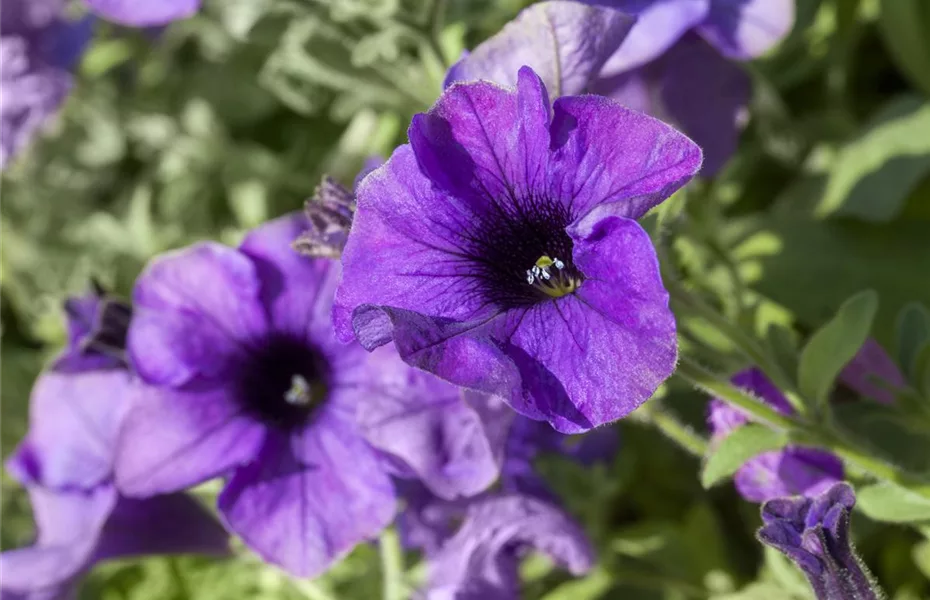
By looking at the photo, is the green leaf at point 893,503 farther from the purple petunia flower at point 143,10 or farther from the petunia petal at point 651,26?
the purple petunia flower at point 143,10

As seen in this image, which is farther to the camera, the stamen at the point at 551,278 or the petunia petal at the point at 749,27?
the petunia petal at the point at 749,27

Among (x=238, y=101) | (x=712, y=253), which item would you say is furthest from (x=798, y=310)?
(x=238, y=101)

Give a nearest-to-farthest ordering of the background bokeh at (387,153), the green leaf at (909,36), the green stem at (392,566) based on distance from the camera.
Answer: the green stem at (392,566)
the background bokeh at (387,153)
the green leaf at (909,36)

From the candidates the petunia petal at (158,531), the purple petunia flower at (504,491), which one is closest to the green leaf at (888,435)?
the purple petunia flower at (504,491)

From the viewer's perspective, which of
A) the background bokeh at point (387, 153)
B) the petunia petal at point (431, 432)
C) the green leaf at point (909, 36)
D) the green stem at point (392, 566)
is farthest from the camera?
the green leaf at point (909, 36)

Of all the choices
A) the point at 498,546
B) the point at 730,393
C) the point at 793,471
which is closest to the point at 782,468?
the point at 793,471

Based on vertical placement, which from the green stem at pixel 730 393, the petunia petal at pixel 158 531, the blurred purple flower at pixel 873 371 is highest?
the green stem at pixel 730 393

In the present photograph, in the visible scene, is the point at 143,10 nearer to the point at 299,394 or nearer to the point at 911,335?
the point at 299,394

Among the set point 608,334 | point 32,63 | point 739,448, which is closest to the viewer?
point 608,334

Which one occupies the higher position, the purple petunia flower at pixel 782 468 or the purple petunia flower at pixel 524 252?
the purple petunia flower at pixel 524 252
